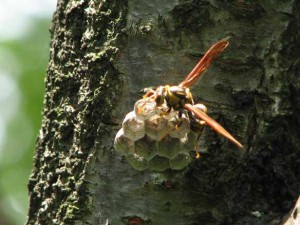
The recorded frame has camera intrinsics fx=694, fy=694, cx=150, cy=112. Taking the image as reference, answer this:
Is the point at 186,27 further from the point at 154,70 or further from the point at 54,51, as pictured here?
the point at 54,51

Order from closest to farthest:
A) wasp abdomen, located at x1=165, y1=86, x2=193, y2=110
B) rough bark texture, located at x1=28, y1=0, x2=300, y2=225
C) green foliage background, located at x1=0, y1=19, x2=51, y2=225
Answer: wasp abdomen, located at x1=165, y1=86, x2=193, y2=110 → rough bark texture, located at x1=28, y1=0, x2=300, y2=225 → green foliage background, located at x1=0, y1=19, x2=51, y2=225

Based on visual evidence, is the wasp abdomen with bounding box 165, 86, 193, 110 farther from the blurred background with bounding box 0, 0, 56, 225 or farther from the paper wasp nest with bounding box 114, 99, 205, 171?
the blurred background with bounding box 0, 0, 56, 225

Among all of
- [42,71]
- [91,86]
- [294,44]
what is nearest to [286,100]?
[294,44]

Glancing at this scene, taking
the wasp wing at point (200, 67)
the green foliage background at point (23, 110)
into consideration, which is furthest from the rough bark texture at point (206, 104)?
the green foliage background at point (23, 110)

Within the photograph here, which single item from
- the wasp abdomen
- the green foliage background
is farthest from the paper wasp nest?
the green foliage background

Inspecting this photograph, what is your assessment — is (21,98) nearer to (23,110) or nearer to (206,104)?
(23,110)

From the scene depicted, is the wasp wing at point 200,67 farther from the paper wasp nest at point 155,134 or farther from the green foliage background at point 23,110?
the green foliage background at point 23,110

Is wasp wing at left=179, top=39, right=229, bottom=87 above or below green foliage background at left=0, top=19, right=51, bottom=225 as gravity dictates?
above

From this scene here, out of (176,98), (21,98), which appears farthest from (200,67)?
(21,98)
